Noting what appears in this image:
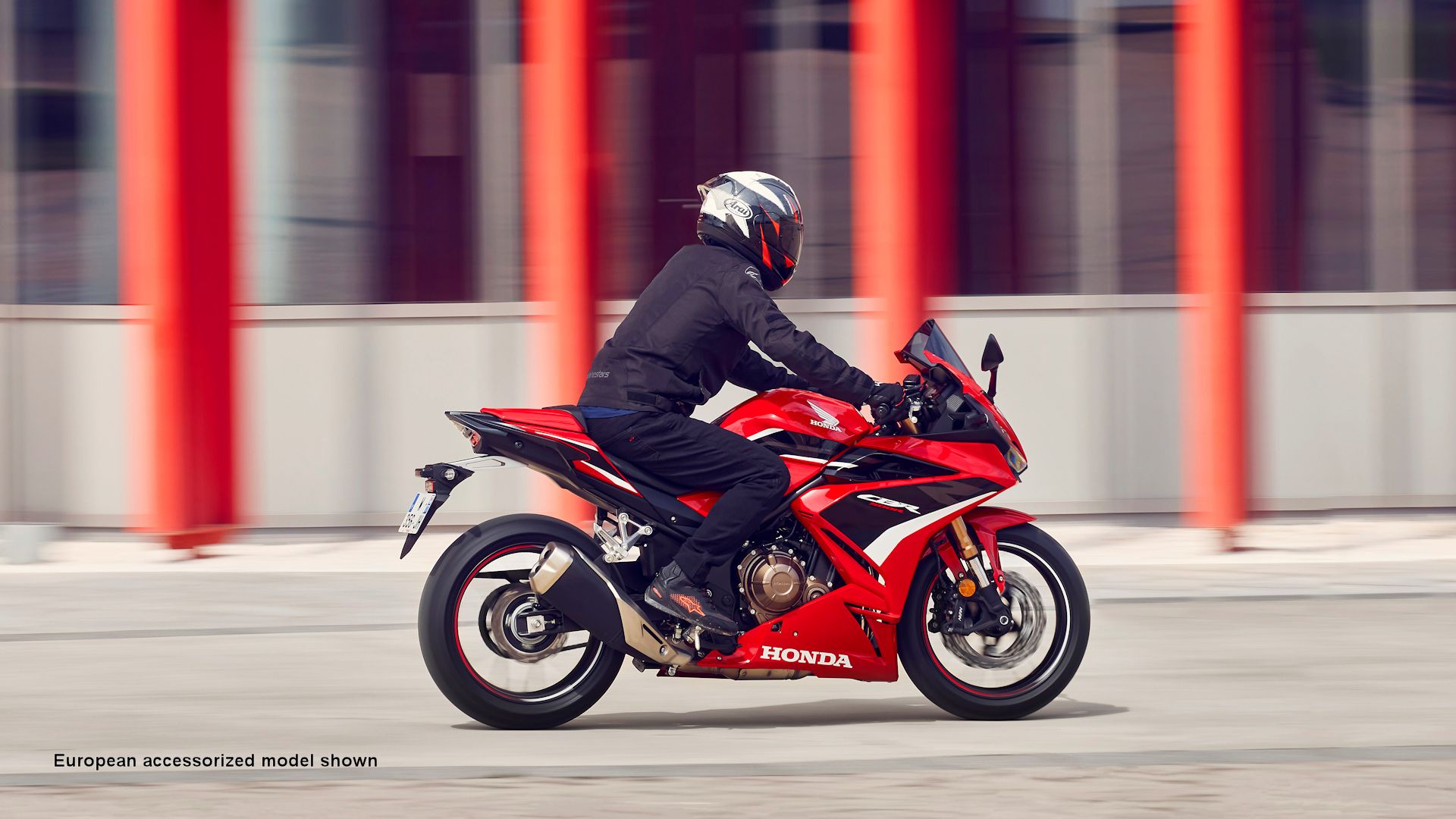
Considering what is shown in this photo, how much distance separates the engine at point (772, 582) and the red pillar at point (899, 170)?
4606mm

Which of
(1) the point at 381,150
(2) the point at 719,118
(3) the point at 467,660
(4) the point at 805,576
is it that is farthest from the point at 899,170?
(3) the point at 467,660

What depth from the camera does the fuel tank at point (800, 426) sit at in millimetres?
6477

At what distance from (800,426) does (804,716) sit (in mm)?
1021

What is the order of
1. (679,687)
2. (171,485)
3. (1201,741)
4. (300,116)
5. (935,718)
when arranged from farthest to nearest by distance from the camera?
(300,116) < (171,485) < (679,687) < (935,718) < (1201,741)

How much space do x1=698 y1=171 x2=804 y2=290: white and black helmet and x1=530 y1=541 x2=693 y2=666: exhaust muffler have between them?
113 cm

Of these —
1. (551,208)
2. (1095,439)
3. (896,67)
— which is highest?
(896,67)

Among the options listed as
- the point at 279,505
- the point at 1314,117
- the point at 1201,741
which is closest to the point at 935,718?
the point at 1201,741

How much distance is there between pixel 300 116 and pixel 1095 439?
516 centimetres

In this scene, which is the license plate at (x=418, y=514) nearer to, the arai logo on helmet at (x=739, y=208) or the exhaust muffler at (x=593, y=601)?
the exhaust muffler at (x=593, y=601)

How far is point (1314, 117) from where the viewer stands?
12047 mm

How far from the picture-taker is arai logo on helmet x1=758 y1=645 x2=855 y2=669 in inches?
251

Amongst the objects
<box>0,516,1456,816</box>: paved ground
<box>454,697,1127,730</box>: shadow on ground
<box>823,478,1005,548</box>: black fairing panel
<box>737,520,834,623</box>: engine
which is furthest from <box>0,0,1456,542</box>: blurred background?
<box>737,520,834,623</box>: engine

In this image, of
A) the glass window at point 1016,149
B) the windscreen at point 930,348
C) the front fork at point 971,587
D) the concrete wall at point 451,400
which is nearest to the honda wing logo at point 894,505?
the front fork at point 971,587

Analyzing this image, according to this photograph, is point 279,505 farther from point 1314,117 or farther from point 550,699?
point 1314,117
